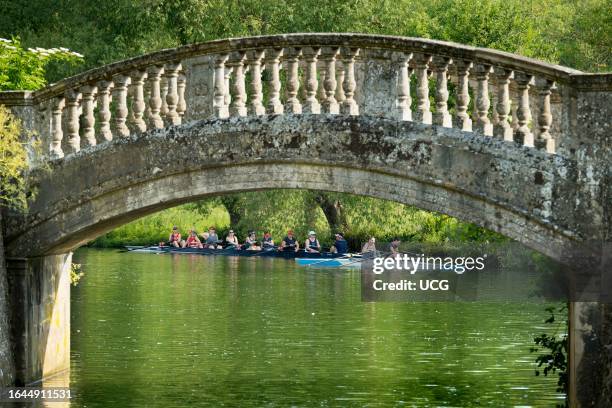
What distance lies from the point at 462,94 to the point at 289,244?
82.4 ft

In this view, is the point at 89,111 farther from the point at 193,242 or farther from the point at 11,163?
the point at 193,242

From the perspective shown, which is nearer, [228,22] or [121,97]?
[121,97]

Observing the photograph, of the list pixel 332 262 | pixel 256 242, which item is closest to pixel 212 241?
pixel 256 242

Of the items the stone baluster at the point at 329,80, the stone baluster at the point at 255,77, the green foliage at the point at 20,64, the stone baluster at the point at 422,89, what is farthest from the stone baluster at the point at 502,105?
the green foliage at the point at 20,64

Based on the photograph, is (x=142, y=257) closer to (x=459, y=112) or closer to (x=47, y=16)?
(x=47, y=16)

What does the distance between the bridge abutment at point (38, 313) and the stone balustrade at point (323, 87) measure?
4.40ft

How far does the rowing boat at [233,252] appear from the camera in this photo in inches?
1470

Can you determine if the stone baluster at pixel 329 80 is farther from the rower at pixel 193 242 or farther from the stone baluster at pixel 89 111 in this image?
the rower at pixel 193 242

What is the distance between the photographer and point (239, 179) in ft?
47.8

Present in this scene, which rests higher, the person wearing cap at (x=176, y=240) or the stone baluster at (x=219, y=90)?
the stone baluster at (x=219, y=90)

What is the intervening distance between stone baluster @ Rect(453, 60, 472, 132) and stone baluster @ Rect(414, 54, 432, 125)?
0.28 metres

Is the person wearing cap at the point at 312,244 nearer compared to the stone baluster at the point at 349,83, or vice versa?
the stone baluster at the point at 349,83

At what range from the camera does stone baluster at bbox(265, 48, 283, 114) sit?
46.9ft

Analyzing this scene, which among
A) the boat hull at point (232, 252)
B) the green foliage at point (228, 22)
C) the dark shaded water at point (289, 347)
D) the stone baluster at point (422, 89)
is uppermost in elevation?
the green foliage at point (228, 22)
